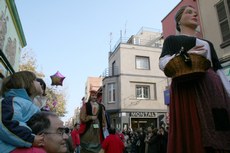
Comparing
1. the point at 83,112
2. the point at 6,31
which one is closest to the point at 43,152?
the point at 83,112

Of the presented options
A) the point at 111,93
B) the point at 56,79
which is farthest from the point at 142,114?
the point at 56,79

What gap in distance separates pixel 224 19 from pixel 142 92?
16.0 m

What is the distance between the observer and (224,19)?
29.0 ft

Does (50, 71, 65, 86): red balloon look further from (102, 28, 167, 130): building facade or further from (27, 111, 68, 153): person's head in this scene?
(27, 111, 68, 153): person's head

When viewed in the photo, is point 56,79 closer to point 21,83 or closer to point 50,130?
point 21,83

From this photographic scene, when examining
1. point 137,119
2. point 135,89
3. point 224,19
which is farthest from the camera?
point 135,89

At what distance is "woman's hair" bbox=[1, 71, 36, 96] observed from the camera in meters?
2.44

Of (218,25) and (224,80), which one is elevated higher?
(218,25)

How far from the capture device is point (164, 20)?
13898 millimetres

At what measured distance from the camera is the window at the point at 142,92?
24109mm

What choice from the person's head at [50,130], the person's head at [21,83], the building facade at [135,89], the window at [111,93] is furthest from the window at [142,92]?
the person's head at [50,130]

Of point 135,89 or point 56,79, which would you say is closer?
point 56,79

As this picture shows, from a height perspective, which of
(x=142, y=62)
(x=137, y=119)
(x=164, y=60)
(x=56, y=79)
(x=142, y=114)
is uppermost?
(x=142, y=62)

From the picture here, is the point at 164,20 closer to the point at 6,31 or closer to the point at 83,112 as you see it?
the point at 6,31
